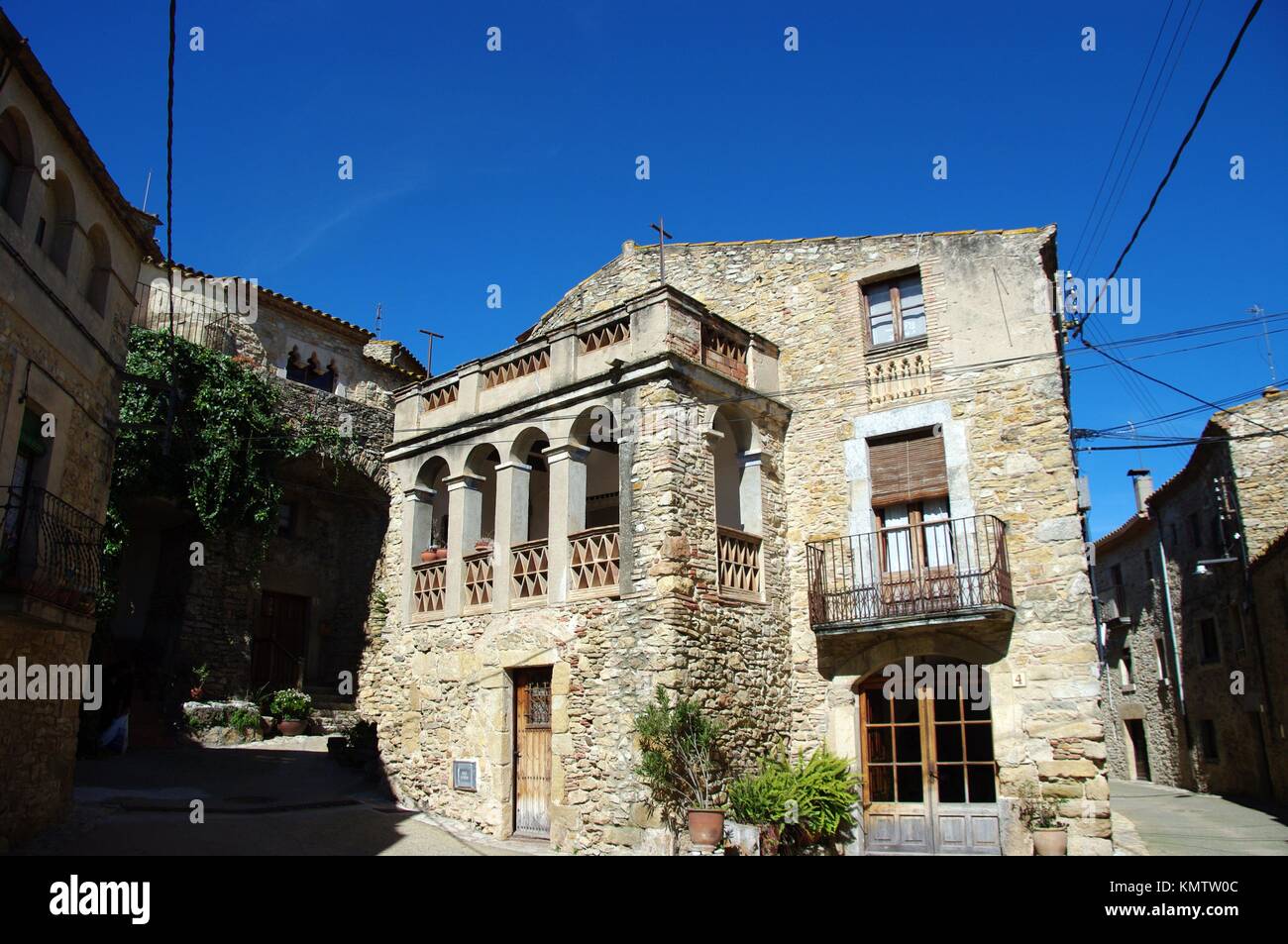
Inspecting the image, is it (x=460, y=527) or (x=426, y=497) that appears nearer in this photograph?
(x=460, y=527)

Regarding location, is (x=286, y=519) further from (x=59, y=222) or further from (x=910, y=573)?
(x=910, y=573)

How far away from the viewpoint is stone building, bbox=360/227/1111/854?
12102mm

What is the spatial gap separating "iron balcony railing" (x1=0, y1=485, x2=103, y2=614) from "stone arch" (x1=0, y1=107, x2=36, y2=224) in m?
3.05

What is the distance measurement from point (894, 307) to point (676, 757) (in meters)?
7.41

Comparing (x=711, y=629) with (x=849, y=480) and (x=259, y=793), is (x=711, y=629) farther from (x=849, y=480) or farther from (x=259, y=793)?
(x=259, y=793)

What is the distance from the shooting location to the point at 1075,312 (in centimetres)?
1335

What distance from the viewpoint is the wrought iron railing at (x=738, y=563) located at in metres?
13.2

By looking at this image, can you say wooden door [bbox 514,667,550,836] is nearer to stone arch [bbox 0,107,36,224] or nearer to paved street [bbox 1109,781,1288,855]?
paved street [bbox 1109,781,1288,855]

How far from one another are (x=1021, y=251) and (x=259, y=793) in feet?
45.9

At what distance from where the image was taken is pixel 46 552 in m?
10.5

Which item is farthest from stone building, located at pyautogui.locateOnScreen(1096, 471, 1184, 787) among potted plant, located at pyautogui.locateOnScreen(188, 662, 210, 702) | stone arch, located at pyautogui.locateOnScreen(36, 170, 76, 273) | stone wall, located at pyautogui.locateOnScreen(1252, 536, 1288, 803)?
stone arch, located at pyautogui.locateOnScreen(36, 170, 76, 273)

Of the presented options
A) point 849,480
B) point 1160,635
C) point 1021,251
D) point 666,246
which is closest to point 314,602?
point 666,246

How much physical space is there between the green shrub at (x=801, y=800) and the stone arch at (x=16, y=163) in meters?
10.6

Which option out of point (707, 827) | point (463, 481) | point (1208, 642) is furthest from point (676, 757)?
point (1208, 642)
